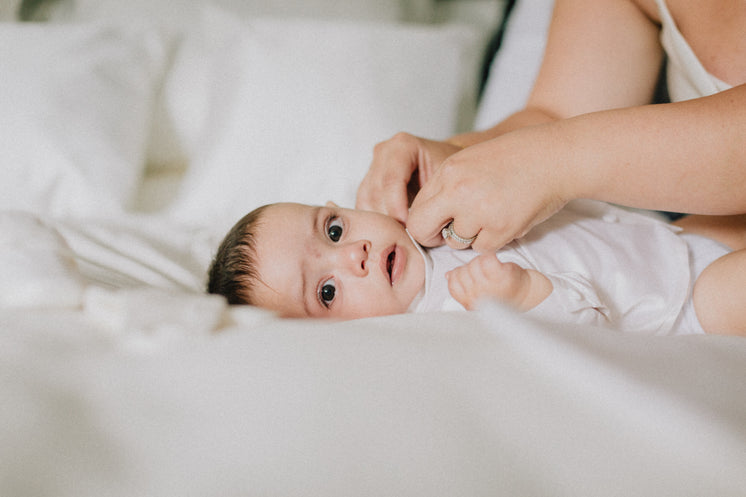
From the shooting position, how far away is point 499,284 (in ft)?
2.64

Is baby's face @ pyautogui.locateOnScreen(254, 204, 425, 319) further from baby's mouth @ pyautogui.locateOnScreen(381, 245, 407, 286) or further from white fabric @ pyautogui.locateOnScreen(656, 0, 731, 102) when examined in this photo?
white fabric @ pyautogui.locateOnScreen(656, 0, 731, 102)

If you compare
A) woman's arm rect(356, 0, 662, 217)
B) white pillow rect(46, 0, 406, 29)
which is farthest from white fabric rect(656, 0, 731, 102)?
white pillow rect(46, 0, 406, 29)

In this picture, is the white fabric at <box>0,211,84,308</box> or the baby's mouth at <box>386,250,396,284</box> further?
the baby's mouth at <box>386,250,396,284</box>

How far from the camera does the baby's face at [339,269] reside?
0.95 meters

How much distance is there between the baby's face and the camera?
0.95 m

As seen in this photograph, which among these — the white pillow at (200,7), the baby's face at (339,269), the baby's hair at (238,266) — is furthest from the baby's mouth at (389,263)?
the white pillow at (200,7)

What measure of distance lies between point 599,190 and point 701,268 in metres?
0.38

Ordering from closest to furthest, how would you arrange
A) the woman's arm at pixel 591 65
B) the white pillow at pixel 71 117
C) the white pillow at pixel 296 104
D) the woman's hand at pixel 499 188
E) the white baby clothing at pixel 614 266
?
the woman's hand at pixel 499 188, the white baby clothing at pixel 614 266, the woman's arm at pixel 591 65, the white pillow at pixel 71 117, the white pillow at pixel 296 104

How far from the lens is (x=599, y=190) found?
2.58 feet

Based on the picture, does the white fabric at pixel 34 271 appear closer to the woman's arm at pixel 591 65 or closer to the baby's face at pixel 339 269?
the baby's face at pixel 339 269

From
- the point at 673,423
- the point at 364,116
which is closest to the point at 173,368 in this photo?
the point at 673,423

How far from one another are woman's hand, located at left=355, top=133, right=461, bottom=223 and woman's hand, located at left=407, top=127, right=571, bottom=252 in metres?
0.18

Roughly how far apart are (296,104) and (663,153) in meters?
1.00

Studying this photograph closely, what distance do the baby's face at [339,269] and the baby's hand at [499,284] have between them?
133 millimetres
